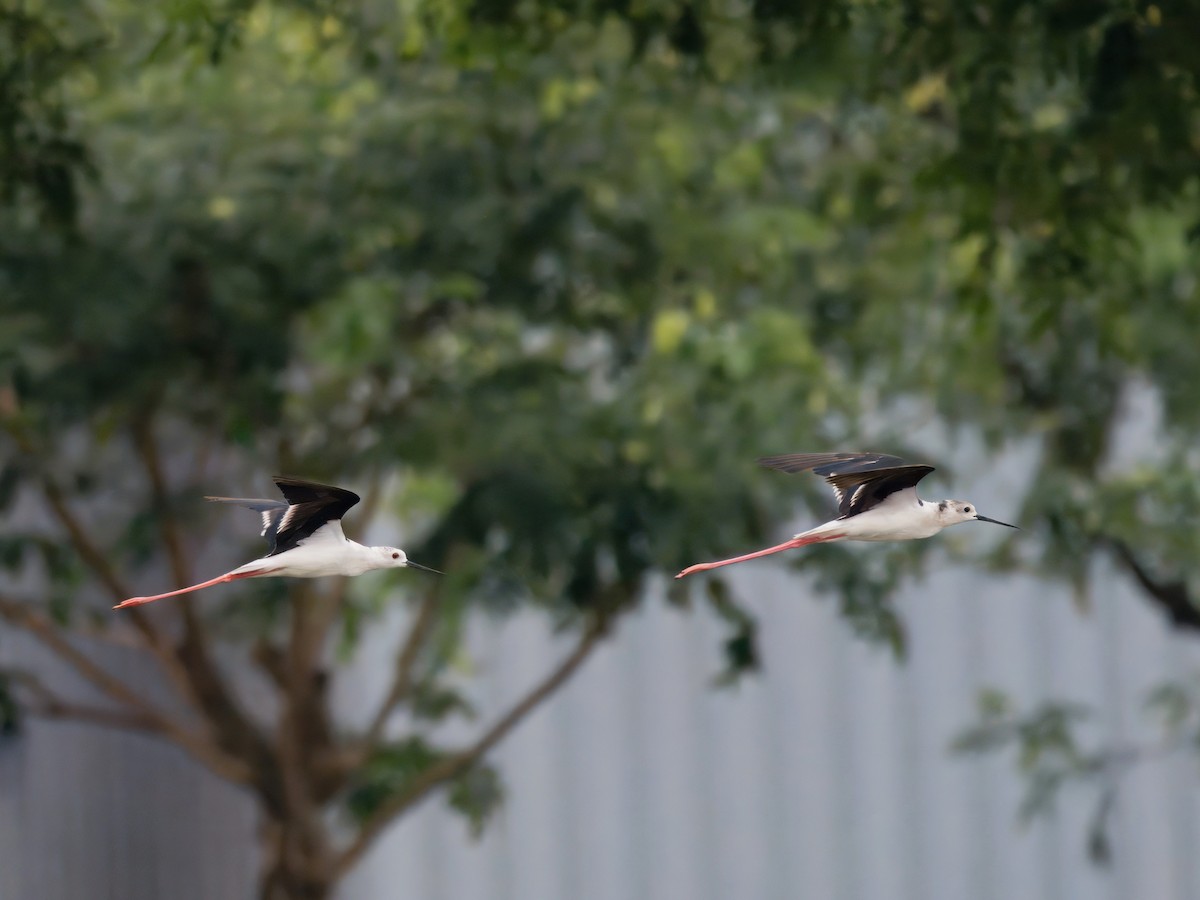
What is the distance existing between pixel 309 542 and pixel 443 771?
8611 millimetres

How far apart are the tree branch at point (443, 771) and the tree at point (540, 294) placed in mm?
37

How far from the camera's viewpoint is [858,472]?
2.87 meters

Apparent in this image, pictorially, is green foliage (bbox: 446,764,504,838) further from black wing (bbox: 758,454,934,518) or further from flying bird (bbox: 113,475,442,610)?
black wing (bbox: 758,454,934,518)

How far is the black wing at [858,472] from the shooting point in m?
2.82

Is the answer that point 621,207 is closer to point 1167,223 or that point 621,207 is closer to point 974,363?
point 974,363

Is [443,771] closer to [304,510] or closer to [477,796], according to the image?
[477,796]

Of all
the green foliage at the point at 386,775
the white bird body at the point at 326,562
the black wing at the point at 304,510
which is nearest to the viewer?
the white bird body at the point at 326,562

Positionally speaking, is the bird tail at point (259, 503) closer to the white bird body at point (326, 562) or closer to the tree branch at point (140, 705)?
the white bird body at point (326, 562)

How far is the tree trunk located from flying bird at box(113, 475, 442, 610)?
8.61 metres

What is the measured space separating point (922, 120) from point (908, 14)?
11.3ft

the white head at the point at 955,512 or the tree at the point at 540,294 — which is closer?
the white head at the point at 955,512

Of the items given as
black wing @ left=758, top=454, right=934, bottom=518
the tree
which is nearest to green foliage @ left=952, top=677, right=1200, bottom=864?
the tree

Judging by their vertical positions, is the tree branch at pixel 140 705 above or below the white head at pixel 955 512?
above

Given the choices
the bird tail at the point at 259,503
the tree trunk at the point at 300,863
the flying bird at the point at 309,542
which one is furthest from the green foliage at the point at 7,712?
the flying bird at the point at 309,542
